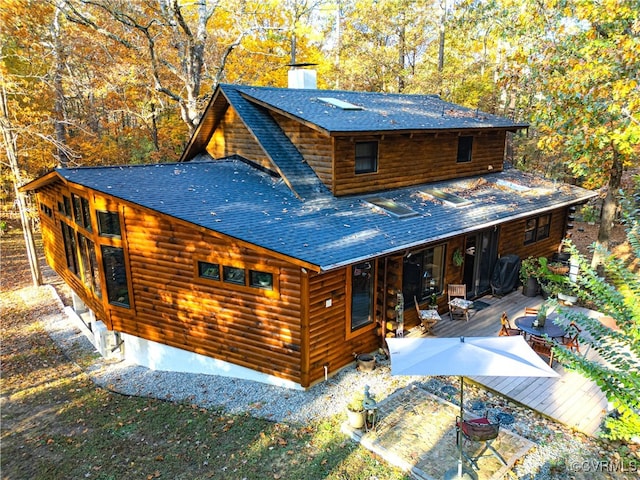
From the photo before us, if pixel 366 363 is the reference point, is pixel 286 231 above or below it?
above

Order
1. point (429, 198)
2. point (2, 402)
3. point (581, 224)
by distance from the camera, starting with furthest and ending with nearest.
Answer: point (581, 224), point (429, 198), point (2, 402)

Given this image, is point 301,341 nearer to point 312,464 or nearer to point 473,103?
point 312,464

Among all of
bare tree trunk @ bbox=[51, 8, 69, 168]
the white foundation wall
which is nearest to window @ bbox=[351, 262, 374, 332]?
the white foundation wall

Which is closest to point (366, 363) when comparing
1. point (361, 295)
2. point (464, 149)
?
point (361, 295)

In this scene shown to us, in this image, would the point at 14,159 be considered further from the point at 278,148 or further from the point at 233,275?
the point at 233,275

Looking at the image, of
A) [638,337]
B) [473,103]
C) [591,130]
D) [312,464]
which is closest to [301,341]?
[312,464]

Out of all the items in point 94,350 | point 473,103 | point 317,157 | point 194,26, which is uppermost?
point 194,26
